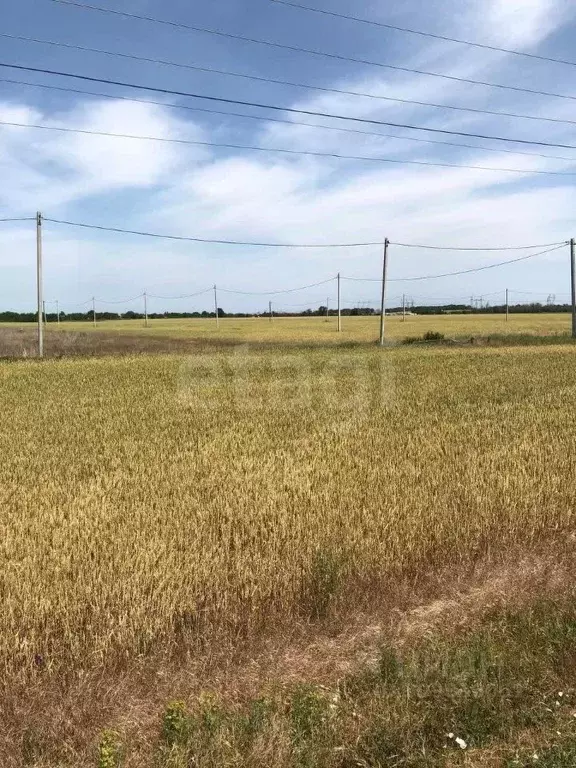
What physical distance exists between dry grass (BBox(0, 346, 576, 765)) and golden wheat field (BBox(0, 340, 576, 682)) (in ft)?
0.07

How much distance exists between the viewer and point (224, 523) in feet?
19.7

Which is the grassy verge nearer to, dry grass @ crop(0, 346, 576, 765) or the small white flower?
the small white flower

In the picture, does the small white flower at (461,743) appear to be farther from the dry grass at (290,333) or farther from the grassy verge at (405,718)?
the dry grass at (290,333)

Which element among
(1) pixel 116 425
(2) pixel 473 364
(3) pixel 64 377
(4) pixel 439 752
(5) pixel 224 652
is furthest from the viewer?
(2) pixel 473 364

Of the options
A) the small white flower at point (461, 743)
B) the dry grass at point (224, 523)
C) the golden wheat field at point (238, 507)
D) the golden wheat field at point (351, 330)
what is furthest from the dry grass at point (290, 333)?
the small white flower at point (461, 743)

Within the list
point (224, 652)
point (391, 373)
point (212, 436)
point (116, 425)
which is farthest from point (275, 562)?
point (391, 373)

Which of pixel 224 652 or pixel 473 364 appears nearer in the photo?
pixel 224 652

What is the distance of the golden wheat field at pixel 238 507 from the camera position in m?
4.34

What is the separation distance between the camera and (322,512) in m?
6.28

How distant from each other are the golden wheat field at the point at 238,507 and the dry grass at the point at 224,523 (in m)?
0.02

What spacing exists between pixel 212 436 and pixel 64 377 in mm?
12995

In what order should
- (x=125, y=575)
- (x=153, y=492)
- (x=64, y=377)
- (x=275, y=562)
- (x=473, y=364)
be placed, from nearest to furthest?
(x=125, y=575) < (x=275, y=562) < (x=153, y=492) < (x=64, y=377) < (x=473, y=364)

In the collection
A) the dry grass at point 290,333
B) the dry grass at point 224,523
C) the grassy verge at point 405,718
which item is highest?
the dry grass at point 290,333

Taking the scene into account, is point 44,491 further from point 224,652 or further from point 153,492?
point 224,652
